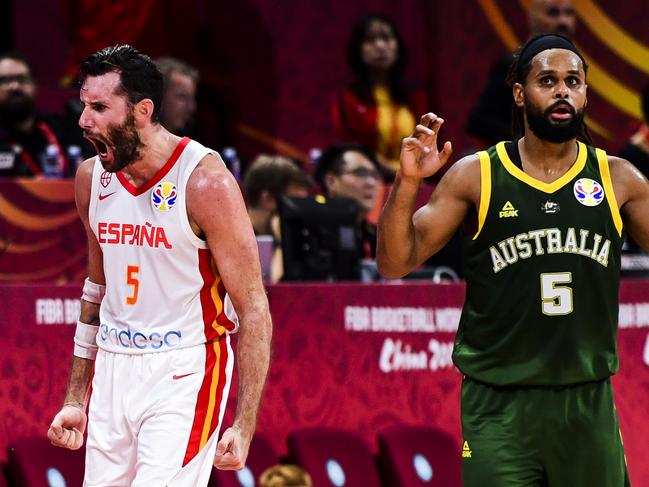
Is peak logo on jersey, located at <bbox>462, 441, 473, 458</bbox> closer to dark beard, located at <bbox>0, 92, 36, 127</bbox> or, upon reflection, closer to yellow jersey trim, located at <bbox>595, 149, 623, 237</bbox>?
yellow jersey trim, located at <bbox>595, 149, 623, 237</bbox>

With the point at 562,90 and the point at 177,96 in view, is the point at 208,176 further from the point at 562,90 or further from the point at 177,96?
the point at 177,96

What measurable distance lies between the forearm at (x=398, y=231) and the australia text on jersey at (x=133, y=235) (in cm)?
75

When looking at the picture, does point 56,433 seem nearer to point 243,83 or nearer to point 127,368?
point 127,368

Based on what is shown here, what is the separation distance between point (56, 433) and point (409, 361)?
2.63 meters

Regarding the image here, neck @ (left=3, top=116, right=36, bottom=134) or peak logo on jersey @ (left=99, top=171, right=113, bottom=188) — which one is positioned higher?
neck @ (left=3, top=116, right=36, bottom=134)

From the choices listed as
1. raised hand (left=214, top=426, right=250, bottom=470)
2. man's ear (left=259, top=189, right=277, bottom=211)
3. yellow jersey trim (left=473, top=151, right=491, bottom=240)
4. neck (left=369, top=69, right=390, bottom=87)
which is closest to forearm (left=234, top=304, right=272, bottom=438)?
raised hand (left=214, top=426, right=250, bottom=470)

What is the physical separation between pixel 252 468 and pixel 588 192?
7.70 feet

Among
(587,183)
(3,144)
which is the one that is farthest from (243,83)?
(587,183)

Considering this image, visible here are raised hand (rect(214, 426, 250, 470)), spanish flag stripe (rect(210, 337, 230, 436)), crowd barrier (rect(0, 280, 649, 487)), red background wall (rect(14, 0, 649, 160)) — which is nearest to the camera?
raised hand (rect(214, 426, 250, 470))

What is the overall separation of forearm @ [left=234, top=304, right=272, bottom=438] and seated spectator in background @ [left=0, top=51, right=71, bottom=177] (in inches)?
175

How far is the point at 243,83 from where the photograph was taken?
13.6 metres

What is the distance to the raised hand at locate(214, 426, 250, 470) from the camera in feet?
13.7

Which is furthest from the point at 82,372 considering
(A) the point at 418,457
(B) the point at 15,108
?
(B) the point at 15,108

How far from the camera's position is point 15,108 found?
888 centimetres
